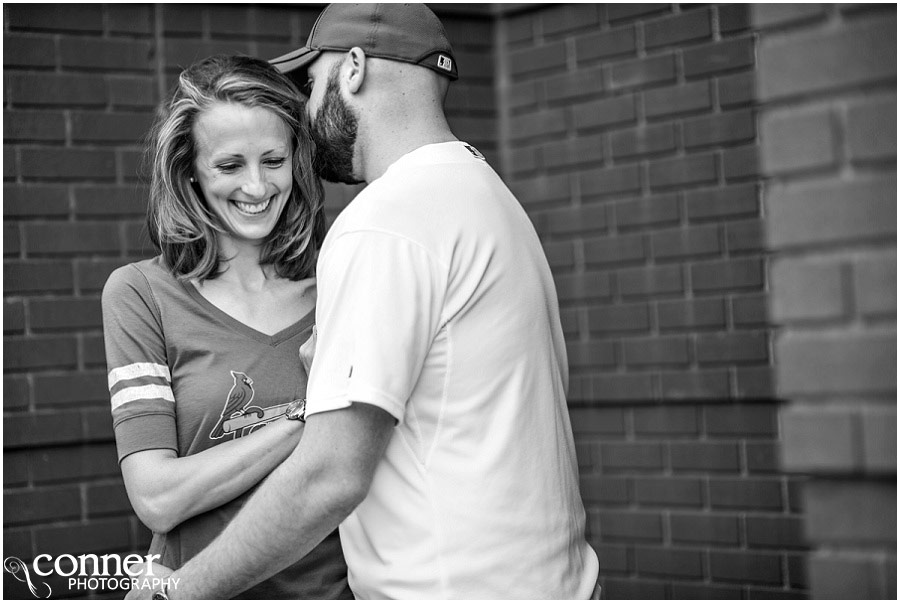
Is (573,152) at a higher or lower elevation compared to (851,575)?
higher

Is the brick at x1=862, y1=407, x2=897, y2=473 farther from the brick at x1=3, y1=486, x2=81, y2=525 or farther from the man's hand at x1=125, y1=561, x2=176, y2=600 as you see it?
the brick at x1=3, y1=486, x2=81, y2=525

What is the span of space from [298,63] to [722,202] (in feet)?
7.68

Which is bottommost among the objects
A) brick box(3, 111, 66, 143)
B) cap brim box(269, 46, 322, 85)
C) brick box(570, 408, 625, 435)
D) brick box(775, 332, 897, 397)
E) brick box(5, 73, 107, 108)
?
brick box(570, 408, 625, 435)

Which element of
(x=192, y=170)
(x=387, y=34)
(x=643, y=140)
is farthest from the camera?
(x=643, y=140)

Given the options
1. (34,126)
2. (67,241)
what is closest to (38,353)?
(67,241)

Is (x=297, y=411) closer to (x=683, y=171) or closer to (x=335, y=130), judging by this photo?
(x=335, y=130)

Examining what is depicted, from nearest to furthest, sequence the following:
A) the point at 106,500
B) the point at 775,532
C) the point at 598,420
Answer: the point at 106,500, the point at 775,532, the point at 598,420

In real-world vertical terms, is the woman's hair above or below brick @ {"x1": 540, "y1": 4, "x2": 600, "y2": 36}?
below

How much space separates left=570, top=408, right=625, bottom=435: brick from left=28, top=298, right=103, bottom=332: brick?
1971 mm

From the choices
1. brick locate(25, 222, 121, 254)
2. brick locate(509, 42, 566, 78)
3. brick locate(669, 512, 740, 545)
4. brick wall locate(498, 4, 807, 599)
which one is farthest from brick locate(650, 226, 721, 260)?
brick locate(25, 222, 121, 254)

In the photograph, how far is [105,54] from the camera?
13.5 ft

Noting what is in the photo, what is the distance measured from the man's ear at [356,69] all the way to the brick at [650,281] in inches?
94.2

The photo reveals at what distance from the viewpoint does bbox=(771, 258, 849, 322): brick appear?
1678 mm

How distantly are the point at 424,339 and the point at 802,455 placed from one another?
2.20 feet
